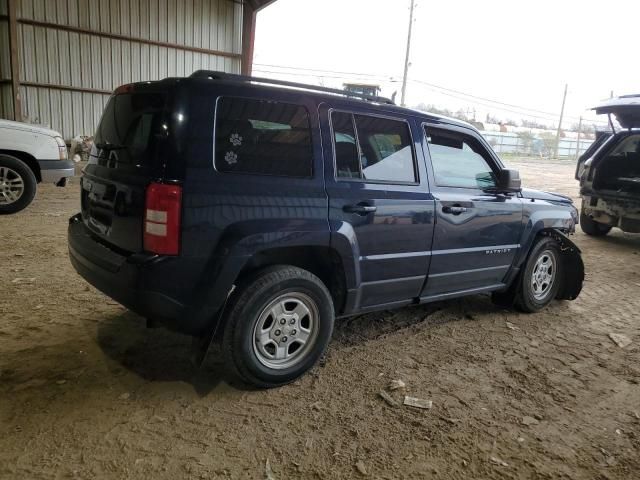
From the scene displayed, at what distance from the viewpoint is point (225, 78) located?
9.80 feet

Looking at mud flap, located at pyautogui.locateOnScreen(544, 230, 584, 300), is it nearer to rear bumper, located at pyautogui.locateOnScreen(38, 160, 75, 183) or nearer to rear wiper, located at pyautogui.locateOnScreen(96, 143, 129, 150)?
rear wiper, located at pyautogui.locateOnScreen(96, 143, 129, 150)

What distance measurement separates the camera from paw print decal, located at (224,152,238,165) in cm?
283

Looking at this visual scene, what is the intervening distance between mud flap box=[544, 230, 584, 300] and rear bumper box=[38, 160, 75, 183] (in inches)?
282

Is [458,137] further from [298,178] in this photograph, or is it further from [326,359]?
[326,359]

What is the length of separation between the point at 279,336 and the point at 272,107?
143 cm

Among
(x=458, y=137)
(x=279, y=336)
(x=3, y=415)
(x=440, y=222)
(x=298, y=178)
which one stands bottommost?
(x=3, y=415)

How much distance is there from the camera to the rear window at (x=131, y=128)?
281 cm

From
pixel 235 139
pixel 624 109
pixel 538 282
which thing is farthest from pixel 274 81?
pixel 624 109

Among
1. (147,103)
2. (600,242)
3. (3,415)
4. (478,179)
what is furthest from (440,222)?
(600,242)

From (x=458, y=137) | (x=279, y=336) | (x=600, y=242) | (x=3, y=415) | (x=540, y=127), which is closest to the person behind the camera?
(x=3, y=415)

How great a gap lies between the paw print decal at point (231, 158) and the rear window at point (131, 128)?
38 centimetres

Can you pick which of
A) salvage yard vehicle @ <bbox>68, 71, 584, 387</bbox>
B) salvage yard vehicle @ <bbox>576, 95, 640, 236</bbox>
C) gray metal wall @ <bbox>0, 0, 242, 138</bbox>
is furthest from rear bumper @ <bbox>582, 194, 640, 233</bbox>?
gray metal wall @ <bbox>0, 0, 242, 138</bbox>

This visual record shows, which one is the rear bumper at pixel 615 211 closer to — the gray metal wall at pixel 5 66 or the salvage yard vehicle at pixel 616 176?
the salvage yard vehicle at pixel 616 176

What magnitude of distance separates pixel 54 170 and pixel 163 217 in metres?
6.30
